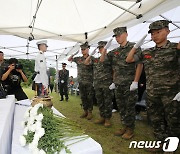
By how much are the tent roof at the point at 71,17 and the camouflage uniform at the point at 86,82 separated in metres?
1.30

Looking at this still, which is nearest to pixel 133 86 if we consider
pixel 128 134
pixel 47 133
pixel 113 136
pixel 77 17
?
pixel 128 134

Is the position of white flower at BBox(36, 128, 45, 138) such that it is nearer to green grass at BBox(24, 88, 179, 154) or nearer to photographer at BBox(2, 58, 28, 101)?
green grass at BBox(24, 88, 179, 154)

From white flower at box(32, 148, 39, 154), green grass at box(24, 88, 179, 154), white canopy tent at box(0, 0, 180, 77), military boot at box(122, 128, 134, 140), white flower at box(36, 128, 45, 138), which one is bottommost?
green grass at box(24, 88, 179, 154)

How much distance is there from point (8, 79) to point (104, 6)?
2731 millimetres

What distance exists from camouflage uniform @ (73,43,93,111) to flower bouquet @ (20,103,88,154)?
3.65 metres

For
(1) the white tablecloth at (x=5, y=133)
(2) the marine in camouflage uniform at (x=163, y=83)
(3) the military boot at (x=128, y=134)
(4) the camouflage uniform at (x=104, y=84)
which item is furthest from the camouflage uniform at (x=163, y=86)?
(1) the white tablecloth at (x=5, y=133)

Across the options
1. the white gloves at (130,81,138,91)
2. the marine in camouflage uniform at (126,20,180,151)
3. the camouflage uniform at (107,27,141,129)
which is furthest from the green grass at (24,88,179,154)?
the white gloves at (130,81,138,91)

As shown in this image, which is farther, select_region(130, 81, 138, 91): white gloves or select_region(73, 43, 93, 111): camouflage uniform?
select_region(73, 43, 93, 111): camouflage uniform

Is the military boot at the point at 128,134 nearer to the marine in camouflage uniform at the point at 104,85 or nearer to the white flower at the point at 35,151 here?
the marine in camouflage uniform at the point at 104,85

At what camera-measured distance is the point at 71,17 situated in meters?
6.09

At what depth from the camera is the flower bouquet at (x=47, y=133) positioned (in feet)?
3.73

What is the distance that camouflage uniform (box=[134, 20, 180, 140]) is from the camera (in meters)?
2.54

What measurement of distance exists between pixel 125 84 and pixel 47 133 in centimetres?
242

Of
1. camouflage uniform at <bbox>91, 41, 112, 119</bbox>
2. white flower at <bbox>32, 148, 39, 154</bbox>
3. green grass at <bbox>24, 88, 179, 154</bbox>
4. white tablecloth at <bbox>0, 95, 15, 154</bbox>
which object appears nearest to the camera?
white flower at <bbox>32, 148, 39, 154</bbox>
